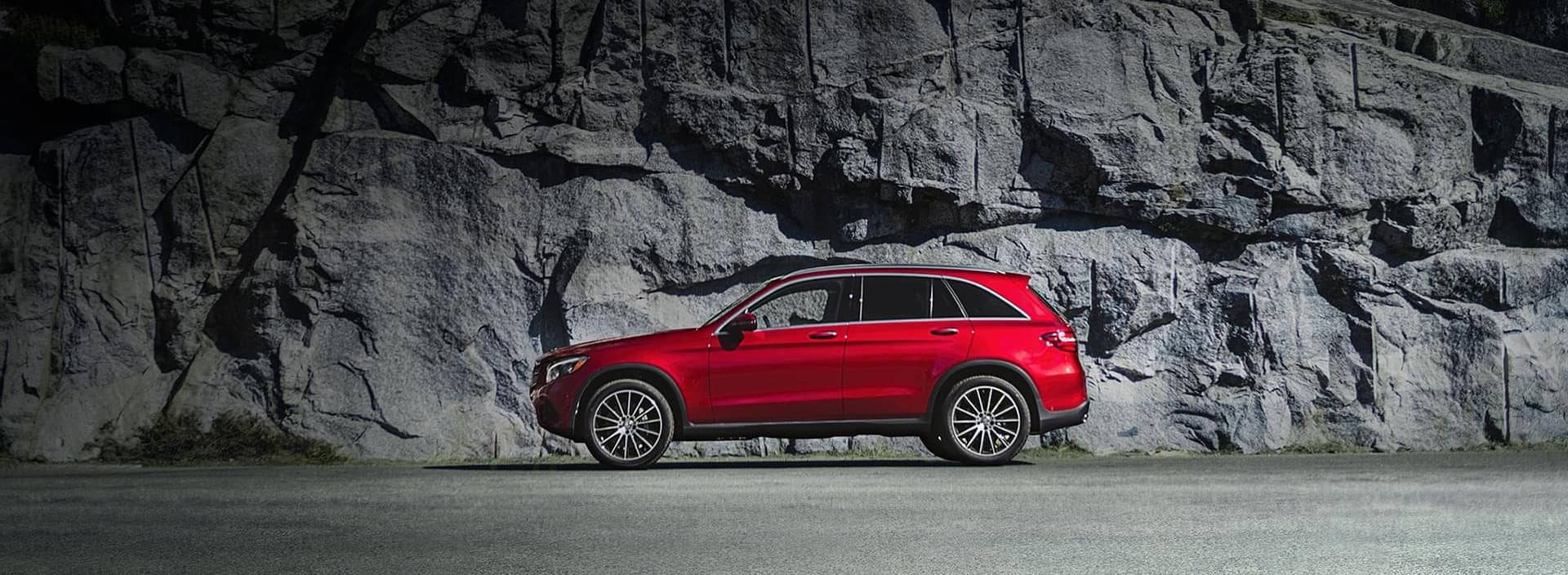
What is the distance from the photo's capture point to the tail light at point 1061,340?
10094 millimetres

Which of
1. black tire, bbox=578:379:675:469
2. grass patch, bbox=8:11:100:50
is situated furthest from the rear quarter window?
grass patch, bbox=8:11:100:50

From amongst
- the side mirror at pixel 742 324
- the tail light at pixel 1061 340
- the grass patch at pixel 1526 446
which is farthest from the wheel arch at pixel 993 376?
the grass patch at pixel 1526 446

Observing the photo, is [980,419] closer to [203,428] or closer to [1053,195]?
[1053,195]

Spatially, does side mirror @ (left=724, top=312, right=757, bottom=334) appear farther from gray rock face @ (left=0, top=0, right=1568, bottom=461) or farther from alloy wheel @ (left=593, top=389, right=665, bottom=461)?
gray rock face @ (left=0, top=0, right=1568, bottom=461)

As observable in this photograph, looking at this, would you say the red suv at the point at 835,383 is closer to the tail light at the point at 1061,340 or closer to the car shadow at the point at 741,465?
the tail light at the point at 1061,340

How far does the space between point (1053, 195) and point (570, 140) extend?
4.90m

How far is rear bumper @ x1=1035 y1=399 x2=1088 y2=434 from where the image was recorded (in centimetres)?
1000

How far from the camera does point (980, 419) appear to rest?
1002 cm

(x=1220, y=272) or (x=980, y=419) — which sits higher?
(x=1220, y=272)

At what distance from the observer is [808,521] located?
22.9 feet

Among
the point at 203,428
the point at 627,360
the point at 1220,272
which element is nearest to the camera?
the point at 627,360

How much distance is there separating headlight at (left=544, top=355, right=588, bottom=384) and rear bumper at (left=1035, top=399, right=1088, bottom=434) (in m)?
3.45

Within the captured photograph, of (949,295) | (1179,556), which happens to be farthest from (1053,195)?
(1179,556)

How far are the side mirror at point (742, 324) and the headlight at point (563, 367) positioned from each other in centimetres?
112
